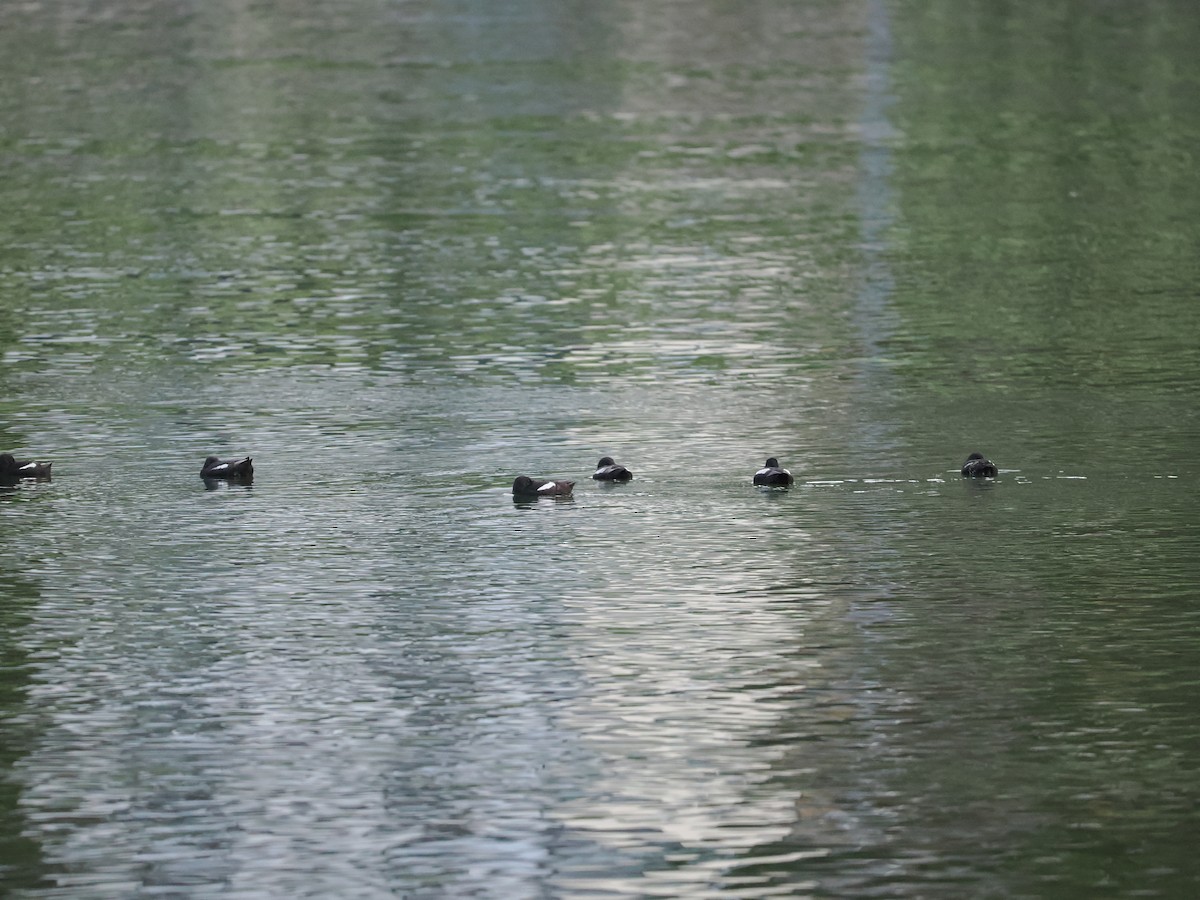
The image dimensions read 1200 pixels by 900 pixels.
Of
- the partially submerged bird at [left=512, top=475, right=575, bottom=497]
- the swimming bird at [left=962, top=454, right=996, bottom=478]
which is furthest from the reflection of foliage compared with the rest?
the swimming bird at [left=962, top=454, right=996, bottom=478]

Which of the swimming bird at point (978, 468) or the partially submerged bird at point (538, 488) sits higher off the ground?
the partially submerged bird at point (538, 488)

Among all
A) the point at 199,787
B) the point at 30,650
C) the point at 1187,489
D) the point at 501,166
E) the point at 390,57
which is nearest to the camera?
the point at 199,787

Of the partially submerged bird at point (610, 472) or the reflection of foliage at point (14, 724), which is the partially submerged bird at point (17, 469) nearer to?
the reflection of foliage at point (14, 724)

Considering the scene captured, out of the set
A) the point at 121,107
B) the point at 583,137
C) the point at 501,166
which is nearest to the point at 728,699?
the point at 501,166

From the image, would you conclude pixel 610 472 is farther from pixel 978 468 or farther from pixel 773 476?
pixel 978 468

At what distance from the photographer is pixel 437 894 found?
1550 cm

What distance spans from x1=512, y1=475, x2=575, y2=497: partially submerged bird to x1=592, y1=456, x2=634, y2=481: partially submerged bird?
27.7 inches

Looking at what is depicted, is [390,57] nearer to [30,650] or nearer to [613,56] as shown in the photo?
[613,56]

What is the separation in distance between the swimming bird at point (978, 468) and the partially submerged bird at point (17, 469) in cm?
978

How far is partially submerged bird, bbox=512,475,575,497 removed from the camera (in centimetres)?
2650

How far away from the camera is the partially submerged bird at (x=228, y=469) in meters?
27.2

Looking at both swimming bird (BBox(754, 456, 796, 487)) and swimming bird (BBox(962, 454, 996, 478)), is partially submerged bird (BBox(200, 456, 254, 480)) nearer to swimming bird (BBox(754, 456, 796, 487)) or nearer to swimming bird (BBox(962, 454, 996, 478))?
swimming bird (BBox(754, 456, 796, 487))

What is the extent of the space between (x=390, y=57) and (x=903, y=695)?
72496 mm

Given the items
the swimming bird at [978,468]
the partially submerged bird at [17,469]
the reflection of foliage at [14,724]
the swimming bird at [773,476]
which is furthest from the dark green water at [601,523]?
the partially submerged bird at [17,469]
